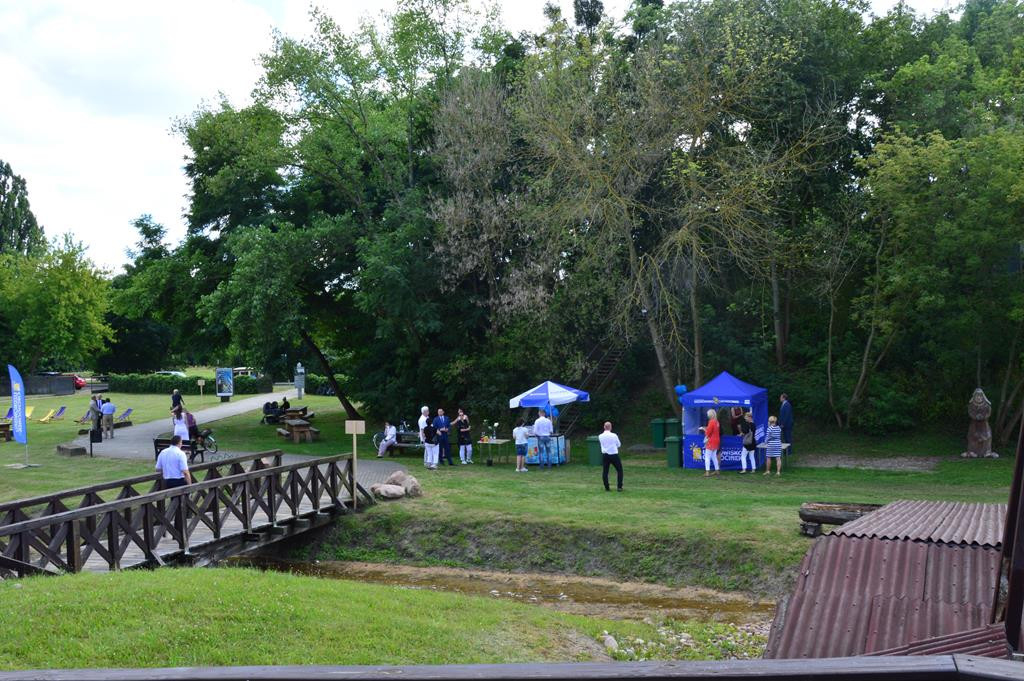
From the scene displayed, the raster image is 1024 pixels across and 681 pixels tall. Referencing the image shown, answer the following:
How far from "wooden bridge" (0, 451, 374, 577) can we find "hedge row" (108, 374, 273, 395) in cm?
4602

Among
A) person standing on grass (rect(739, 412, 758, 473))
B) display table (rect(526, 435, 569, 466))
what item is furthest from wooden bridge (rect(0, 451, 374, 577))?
person standing on grass (rect(739, 412, 758, 473))

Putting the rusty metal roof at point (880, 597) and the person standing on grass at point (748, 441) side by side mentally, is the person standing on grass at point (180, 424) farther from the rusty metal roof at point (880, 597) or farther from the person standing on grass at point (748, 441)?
the rusty metal roof at point (880, 597)

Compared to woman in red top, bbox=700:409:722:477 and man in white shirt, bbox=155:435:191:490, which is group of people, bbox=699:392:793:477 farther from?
man in white shirt, bbox=155:435:191:490

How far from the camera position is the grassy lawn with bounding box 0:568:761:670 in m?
8.41

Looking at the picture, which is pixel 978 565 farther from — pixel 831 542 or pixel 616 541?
pixel 616 541

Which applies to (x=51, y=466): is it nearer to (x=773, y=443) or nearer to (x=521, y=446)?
(x=521, y=446)

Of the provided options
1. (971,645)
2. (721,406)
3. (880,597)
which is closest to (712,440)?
(721,406)

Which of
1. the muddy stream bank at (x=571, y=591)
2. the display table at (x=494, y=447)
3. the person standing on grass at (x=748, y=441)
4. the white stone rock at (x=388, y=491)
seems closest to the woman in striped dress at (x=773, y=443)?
the person standing on grass at (x=748, y=441)

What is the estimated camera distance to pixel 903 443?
28.8m

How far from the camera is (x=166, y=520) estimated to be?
14086mm

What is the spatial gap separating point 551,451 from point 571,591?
11397 mm

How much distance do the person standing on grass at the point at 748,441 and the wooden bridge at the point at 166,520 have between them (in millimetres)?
10698

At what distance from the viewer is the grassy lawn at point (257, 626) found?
8406 mm

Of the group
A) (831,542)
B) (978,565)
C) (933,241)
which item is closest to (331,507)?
(831,542)
